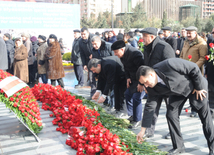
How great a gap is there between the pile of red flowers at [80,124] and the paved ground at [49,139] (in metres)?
0.17

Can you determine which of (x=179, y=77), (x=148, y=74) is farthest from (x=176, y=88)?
(x=148, y=74)

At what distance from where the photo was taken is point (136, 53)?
15.5 feet

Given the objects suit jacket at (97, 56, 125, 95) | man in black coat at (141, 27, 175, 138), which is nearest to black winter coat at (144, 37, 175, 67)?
man in black coat at (141, 27, 175, 138)

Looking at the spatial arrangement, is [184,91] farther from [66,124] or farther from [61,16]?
[61,16]

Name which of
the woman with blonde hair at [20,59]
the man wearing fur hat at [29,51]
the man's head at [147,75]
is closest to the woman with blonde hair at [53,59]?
the woman with blonde hair at [20,59]

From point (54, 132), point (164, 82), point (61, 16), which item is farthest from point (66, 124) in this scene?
point (61, 16)

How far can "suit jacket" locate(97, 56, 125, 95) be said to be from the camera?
16.6 ft

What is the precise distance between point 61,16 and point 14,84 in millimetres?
13611

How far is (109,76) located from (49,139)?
69.6 inches

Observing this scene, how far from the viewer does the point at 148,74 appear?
3.08 metres

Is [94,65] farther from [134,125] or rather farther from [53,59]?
[53,59]

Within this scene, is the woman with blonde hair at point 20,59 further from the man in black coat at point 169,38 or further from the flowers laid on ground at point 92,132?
the man in black coat at point 169,38

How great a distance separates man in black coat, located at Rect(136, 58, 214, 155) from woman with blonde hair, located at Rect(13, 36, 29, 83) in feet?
19.5

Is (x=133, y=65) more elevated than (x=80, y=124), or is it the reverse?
(x=133, y=65)
